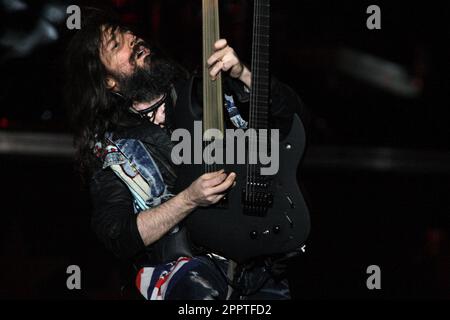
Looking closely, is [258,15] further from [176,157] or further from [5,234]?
[5,234]

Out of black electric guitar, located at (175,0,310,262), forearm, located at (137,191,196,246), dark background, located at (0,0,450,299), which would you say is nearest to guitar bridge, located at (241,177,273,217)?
black electric guitar, located at (175,0,310,262)

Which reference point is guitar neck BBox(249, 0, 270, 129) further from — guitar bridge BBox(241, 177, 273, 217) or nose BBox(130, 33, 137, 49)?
nose BBox(130, 33, 137, 49)

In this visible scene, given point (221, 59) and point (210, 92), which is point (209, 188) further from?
point (221, 59)

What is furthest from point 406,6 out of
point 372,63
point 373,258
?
point 373,258

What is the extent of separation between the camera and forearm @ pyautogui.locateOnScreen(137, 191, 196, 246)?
2256 millimetres

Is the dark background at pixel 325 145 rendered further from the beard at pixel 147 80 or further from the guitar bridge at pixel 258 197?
the guitar bridge at pixel 258 197

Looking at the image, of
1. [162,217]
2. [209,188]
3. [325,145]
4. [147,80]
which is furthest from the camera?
[325,145]

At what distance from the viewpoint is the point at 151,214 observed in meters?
2.31

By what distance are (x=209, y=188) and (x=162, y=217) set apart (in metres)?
0.20

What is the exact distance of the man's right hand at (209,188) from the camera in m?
2.19

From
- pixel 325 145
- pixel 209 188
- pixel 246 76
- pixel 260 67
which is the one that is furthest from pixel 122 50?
pixel 325 145

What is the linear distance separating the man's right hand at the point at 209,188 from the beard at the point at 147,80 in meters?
0.50

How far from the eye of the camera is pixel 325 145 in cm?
548

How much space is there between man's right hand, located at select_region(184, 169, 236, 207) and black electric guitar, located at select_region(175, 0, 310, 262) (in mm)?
73
